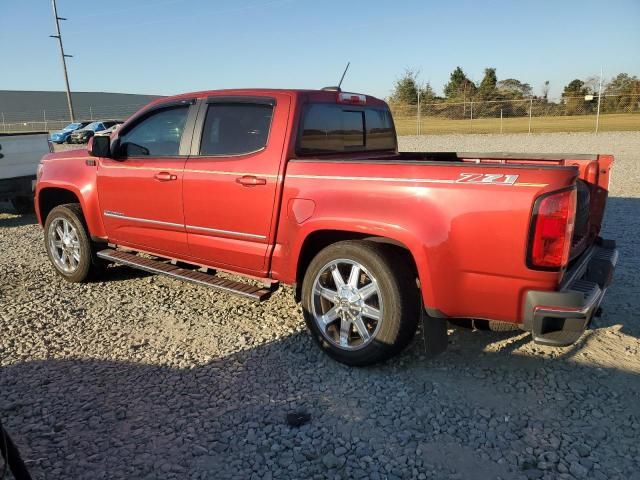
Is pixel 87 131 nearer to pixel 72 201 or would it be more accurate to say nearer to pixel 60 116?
pixel 72 201

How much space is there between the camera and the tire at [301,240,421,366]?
11.2 ft

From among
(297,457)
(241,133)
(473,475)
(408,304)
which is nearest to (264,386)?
(297,457)

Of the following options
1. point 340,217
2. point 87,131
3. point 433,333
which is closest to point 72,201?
point 340,217

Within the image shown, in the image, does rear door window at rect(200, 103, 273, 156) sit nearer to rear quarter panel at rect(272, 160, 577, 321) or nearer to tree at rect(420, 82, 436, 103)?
rear quarter panel at rect(272, 160, 577, 321)

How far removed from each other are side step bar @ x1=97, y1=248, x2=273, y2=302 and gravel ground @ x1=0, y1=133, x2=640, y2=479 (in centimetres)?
37

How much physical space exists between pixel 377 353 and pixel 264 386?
779 millimetres

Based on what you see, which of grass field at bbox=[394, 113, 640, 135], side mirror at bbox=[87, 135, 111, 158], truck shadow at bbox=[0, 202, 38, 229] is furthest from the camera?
grass field at bbox=[394, 113, 640, 135]

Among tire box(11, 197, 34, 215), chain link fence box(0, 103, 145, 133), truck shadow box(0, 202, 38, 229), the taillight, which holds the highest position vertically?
chain link fence box(0, 103, 145, 133)

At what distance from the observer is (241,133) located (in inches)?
166

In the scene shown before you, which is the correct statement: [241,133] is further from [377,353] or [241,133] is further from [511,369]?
[511,369]

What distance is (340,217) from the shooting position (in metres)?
3.52

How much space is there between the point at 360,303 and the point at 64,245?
3.68 meters

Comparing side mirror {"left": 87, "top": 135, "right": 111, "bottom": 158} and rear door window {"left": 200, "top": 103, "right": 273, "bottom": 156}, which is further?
side mirror {"left": 87, "top": 135, "right": 111, "bottom": 158}

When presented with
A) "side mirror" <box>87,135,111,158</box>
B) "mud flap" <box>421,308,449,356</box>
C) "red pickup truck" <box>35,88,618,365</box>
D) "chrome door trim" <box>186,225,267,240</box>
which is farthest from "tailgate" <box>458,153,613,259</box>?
"side mirror" <box>87,135,111,158</box>
